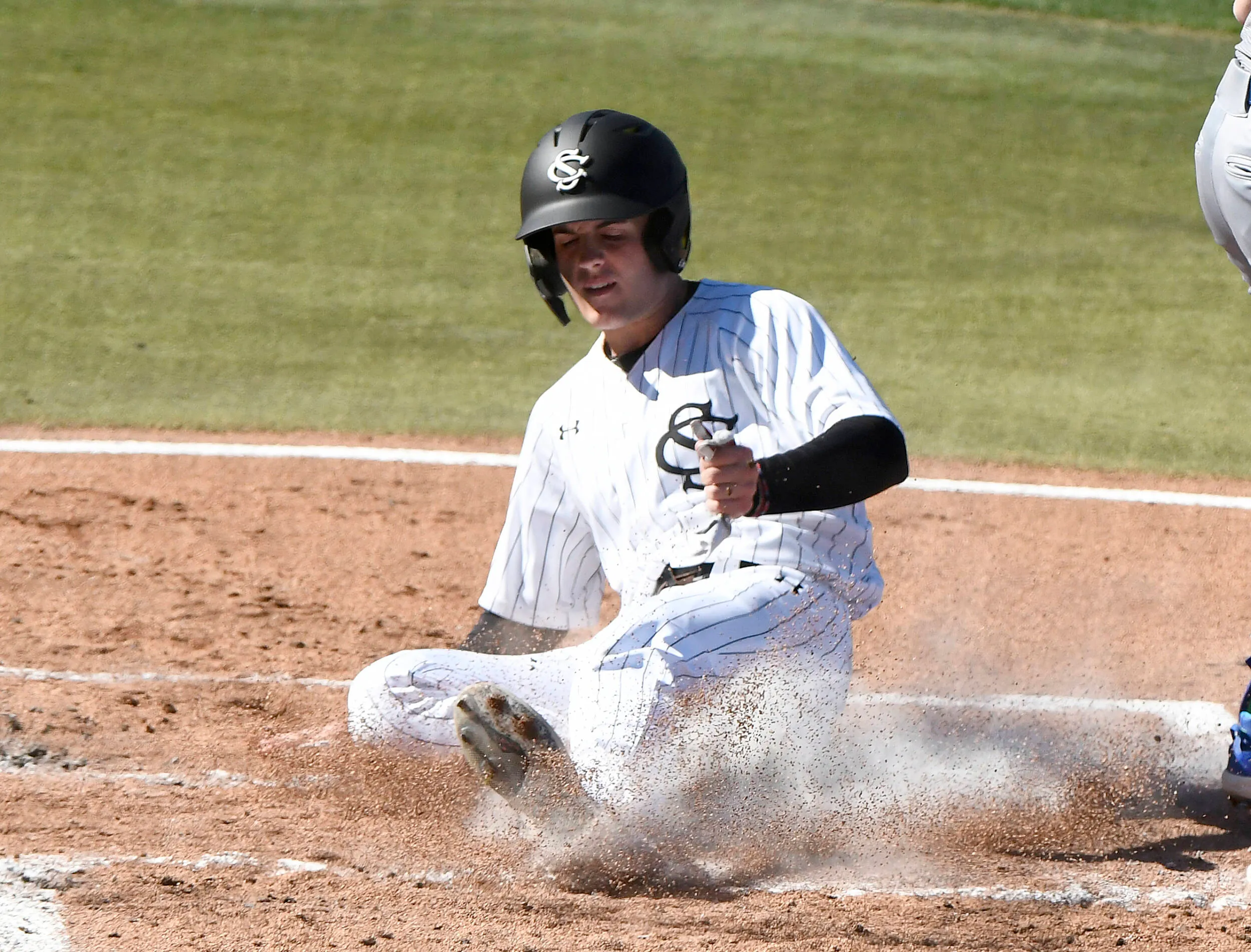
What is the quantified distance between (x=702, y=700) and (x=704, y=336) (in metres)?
0.69

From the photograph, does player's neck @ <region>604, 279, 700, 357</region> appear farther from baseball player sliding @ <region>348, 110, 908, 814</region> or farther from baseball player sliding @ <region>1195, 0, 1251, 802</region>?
baseball player sliding @ <region>1195, 0, 1251, 802</region>

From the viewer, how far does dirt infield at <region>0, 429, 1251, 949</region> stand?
2500 millimetres

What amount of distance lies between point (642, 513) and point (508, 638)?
1.52 ft

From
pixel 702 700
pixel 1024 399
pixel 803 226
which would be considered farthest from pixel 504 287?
pixel 702 700

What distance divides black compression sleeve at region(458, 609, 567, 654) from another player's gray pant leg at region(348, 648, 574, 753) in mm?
175

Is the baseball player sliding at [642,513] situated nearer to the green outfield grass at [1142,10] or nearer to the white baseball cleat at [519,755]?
the white baseball cleat at [519,755]

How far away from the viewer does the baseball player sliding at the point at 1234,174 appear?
10.1 ft

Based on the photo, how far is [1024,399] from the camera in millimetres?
6727

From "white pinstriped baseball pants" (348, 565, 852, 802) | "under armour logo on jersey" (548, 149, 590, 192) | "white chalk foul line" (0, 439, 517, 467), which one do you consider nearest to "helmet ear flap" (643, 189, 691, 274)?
"under armour logo on jersey" (548, 149, 590, 192)

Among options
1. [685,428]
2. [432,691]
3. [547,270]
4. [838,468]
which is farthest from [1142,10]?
[432,691]

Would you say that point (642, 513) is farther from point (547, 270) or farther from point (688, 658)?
point (547, 270)

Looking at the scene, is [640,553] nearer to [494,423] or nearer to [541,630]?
[541,630]

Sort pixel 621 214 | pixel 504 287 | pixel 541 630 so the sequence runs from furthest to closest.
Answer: pixel 504 287 < pixel 541 630 < pixel 621 214

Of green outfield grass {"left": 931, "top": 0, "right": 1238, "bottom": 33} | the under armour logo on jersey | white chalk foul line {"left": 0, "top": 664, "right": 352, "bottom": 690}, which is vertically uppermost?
green outfield grass {"left": 931, "top": 0, "right": 1238, "bottom": 33}
